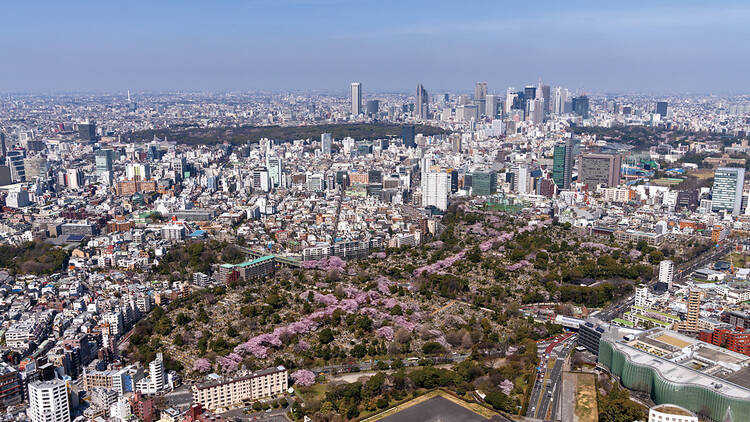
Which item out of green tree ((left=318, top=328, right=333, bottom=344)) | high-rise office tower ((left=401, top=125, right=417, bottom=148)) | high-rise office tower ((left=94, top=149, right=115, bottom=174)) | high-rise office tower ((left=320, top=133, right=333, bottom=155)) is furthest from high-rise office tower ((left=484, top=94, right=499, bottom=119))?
green tree ((left=318, top=328, right=333, bottom=344))

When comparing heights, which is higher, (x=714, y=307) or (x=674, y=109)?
(x=674, y=109)

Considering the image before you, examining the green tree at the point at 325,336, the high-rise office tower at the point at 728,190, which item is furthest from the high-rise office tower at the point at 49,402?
the high-rise office tower at the point at 728,190

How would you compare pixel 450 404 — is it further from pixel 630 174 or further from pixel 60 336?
pixel 630 174

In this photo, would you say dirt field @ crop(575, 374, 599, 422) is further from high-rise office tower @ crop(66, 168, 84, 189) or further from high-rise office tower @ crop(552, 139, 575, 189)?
high-rise office tower @ crop(66, 168, 84, 189)

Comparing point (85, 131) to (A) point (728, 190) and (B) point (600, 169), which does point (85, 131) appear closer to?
(B) point (600, 169)

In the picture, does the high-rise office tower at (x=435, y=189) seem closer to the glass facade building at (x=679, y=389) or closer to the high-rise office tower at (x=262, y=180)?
the high-rise office tower at (x=262, y=180)

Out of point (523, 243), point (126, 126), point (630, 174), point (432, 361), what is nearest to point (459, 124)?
point (630, 174)

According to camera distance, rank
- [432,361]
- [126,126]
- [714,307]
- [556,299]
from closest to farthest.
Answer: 1. [432,361]
2. [714,307]
3. [556,299]
4. [126,126]
